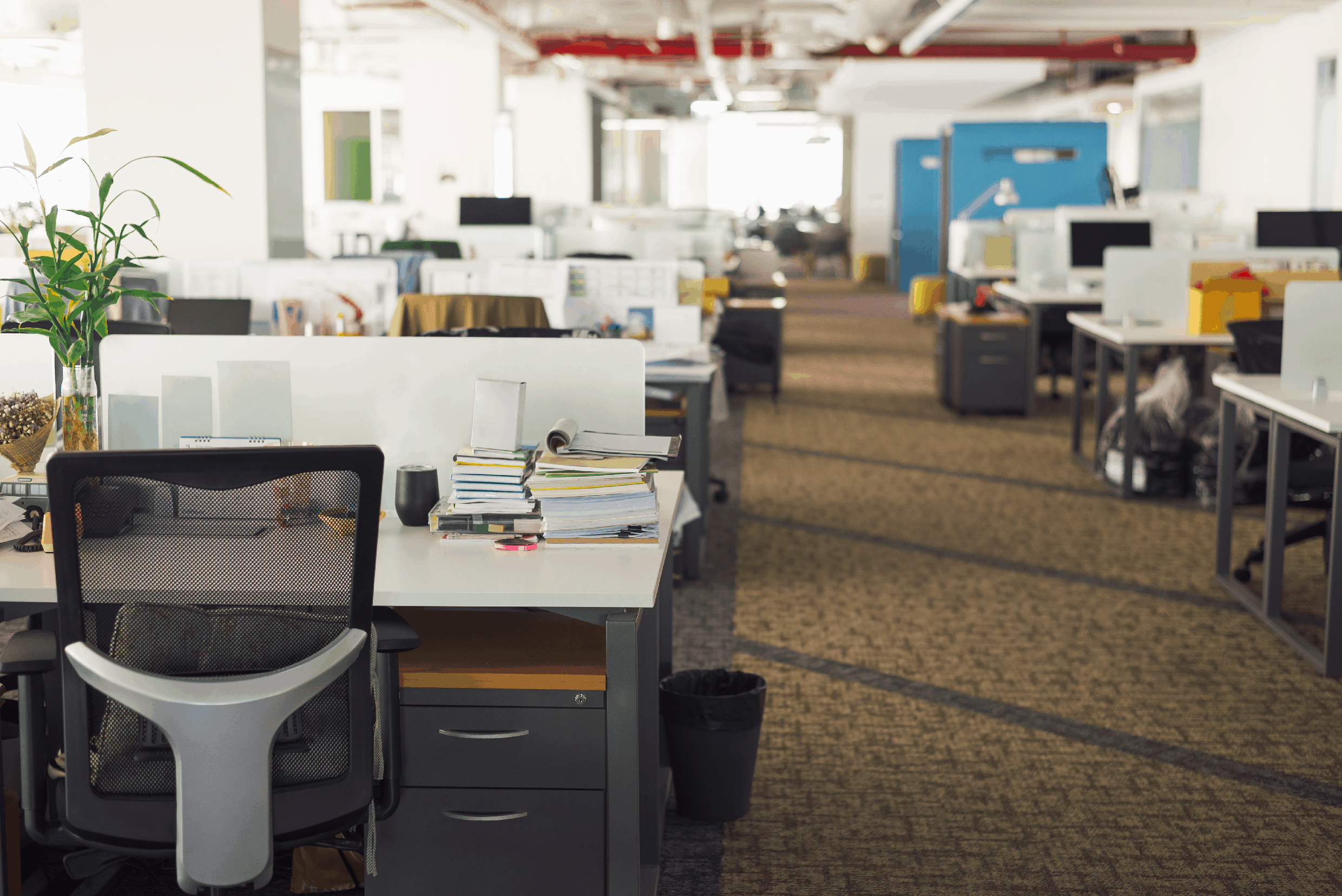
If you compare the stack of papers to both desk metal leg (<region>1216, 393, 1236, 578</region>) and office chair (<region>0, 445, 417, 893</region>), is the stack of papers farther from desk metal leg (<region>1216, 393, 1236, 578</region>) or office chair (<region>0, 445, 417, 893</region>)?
desk metal leg (<region>1216, 393, 1236, 578</region>)

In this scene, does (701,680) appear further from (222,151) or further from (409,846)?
(222,151)

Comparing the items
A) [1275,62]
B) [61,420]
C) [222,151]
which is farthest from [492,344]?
[1275,62]

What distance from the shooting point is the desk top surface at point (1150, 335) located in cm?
575

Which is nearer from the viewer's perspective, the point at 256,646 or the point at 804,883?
the point at 256,646

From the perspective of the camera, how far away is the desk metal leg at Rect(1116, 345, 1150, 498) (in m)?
→ 5.76

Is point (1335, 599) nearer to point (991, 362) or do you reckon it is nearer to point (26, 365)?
point (26, 365)

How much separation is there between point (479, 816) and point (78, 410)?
45.4 inches

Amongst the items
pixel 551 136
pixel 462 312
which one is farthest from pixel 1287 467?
pixel 551 136

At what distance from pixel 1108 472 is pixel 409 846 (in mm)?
4922

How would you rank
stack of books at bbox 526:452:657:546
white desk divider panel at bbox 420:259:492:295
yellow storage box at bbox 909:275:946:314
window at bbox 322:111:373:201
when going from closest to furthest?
stack of books at bbox 526:452:657:546
white desk divider panel at bbox 420:259:492:295
yellow storage box at bbox 909:275:946:314
window at bbox 322:111:373:201

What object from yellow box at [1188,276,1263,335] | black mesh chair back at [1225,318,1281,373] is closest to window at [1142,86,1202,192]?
yellow box at [1188,276,1263,335]

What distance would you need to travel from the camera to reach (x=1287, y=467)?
3.95m

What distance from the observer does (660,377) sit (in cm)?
472

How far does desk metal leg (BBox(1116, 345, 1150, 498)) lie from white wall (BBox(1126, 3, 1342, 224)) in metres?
4.52
